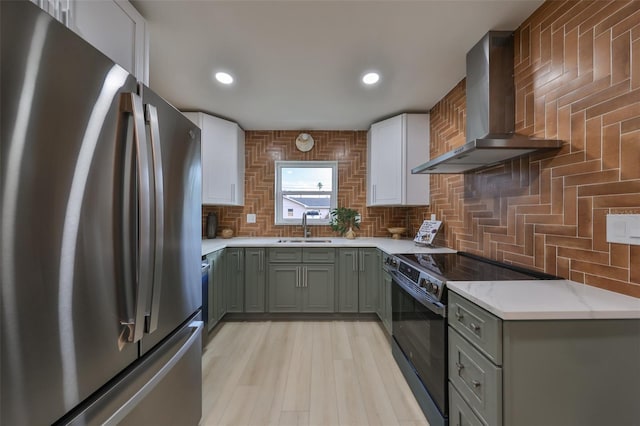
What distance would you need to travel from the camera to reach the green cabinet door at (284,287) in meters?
3.05

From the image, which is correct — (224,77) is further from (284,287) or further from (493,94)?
(284,287)

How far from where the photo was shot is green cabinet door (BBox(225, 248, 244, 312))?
3.01 m

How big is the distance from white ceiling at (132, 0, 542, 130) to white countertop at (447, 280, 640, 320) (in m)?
1.57

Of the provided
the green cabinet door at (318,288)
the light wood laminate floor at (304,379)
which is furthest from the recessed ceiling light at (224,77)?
the light wood laminate floor at (304,379)

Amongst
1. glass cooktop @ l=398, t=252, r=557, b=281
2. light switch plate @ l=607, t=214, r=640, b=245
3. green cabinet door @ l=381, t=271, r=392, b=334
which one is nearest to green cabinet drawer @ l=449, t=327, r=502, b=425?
glass cooktop @ l=398, t=252, r=557, b=281

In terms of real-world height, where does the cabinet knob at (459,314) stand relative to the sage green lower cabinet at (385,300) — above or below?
above

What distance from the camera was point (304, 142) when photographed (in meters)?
3.71

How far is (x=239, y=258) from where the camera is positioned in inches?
120

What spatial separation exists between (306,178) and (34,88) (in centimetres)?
323

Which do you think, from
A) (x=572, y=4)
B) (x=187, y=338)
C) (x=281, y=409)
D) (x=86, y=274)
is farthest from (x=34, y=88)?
(x=572, y=4)

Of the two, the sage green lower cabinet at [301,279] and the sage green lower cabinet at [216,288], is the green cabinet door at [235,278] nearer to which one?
the sage green lower cabinet at [216,288]

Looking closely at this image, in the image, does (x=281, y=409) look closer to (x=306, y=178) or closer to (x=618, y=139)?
(x=618, y=139)

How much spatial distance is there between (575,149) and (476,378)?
4.04 ft

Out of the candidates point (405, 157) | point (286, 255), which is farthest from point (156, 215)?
point (405, 157)
